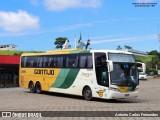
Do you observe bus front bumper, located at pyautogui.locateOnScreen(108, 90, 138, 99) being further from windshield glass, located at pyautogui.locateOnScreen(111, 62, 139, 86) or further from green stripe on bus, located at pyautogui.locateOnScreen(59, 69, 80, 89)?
green stripe on bus, located at pyautogui.locateOnScreen(59, 69, 80, 89)

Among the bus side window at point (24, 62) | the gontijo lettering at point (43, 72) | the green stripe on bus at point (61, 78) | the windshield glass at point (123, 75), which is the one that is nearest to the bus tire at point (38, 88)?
the gontijo lettering at point (43, 72)

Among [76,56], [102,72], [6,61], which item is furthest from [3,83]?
[102,72]

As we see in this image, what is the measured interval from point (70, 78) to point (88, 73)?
88.9 inches

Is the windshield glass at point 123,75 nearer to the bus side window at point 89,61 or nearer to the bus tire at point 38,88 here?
the bus side window at point 89,61

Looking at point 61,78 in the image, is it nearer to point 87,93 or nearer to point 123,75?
point 87,93

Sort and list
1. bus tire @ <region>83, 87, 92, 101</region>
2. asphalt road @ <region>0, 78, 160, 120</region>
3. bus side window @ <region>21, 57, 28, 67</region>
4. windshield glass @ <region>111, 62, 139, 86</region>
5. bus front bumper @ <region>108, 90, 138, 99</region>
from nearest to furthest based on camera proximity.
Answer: asphalt road @ <region>0, 78, 160, 120</region>
bus front bumper @ <region>108, 90, 138, 99</region>
windshield glass @ <region>111, 62, 139, 86</region>
bus tire @ <region>83, 87, 92, 101</region>
bus side window @ <region>21, 57, 28, 67</region>

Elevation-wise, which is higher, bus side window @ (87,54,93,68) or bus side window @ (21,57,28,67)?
bus side window @ (21,57,28,67)

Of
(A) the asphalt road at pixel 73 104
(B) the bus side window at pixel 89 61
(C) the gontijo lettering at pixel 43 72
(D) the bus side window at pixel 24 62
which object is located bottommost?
(A) the asphalt road at pixel 73 104

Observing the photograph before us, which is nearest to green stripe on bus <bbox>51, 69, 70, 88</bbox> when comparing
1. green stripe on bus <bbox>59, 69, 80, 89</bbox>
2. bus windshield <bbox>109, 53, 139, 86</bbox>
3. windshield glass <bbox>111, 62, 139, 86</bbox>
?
green stripe on bus <bbox>59, 69, 80, 89</bbox>

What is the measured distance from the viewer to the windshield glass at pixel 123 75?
22.1 m

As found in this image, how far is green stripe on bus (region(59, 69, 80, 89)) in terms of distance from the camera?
25.2 metres

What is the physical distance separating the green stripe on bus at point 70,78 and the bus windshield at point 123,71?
328cm

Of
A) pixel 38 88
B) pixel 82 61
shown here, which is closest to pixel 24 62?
pixel 38 88

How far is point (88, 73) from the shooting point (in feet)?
78.2
